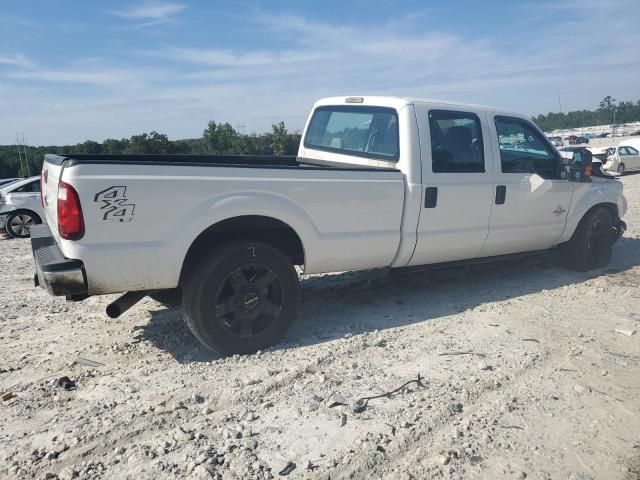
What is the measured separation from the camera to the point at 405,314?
16.9 feet

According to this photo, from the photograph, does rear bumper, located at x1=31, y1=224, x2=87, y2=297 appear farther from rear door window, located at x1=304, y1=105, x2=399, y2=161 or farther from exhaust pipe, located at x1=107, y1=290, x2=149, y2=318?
rear door window, located at x1=304, y1=105, x2=399, y2=161

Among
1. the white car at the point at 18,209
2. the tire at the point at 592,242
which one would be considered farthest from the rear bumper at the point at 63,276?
the white car at the point at 18,209

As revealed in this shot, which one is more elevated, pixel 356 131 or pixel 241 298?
pixel 356 131

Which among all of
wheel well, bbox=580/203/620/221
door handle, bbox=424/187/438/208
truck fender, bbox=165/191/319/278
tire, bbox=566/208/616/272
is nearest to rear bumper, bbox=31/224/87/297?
truck fender, bbox=165/191/319/278

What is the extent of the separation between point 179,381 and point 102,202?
1334 millimetres

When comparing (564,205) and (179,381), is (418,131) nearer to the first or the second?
(564,205)

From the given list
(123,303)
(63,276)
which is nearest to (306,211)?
(123,303)

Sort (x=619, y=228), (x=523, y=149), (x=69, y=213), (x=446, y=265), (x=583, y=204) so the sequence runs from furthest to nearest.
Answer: (x=619, y=228), (x=583, y=204), (x=523, y=149), (x=446, y=265), (x=69, y=213)

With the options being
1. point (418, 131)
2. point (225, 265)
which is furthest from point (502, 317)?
point (225, 265)

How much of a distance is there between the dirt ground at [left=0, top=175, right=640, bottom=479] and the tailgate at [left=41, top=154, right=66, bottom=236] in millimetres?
1124

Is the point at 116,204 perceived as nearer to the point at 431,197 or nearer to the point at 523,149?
the point at 431,197

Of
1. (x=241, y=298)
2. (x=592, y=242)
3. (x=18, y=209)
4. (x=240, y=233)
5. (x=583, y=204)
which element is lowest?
(x=592, y=242)

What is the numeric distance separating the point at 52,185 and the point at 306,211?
1.88 metres

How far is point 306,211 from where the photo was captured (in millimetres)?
4281
